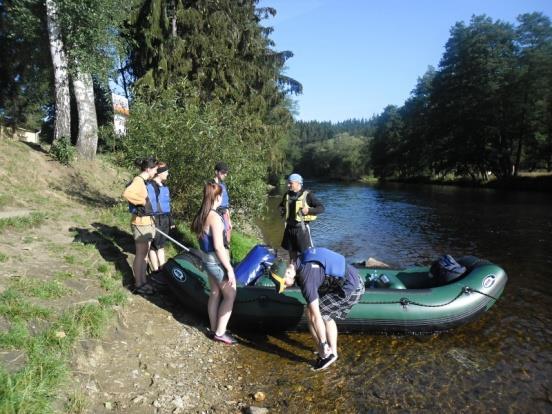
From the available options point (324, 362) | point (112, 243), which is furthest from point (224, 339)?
point (112, 243)

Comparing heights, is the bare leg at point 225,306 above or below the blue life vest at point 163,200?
below

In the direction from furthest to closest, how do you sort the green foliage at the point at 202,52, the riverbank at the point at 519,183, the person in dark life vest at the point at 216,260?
the riverbank at the point at 519,183 < the green foliage at the point at 202,52 < the person in dark life vest at the point at 216,260

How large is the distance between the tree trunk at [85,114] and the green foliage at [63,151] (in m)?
0.68

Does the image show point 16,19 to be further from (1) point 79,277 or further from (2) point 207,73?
(1) point 79,277

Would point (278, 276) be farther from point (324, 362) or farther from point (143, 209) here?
point (143, 209)

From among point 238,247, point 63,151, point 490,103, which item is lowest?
point 238,247

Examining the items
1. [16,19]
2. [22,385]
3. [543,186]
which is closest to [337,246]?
[22,385]

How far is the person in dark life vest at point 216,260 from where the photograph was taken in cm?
492

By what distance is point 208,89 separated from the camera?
18859 millimetres

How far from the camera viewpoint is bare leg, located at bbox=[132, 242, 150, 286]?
20.4ft

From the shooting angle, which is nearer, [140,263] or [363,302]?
[363,302]

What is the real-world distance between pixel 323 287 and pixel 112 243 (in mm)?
4197

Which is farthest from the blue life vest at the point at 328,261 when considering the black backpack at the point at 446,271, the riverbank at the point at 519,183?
the riverbank at the point at 519,183

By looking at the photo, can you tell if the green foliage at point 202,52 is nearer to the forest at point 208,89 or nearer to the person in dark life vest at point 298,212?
the forest at point 208,89
